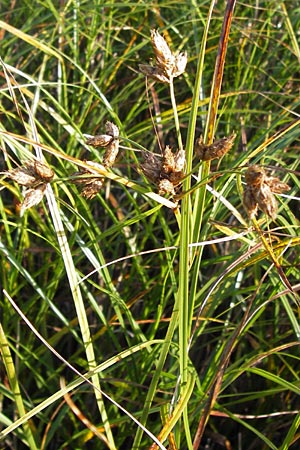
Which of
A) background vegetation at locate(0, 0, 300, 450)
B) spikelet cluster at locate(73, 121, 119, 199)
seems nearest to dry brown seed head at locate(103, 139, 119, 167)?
spikelet cluster at locate(73, 121, 119, 199)

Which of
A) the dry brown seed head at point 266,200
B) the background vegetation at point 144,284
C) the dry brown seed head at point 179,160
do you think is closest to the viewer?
the dry brown seed head at point 266,200

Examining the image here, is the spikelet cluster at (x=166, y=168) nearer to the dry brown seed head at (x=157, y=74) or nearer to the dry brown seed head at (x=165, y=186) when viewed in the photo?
the dry brown seed head at (x=165, y=186)

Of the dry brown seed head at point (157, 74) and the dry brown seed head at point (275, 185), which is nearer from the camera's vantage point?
the dry brown seed head at point (275, 185)

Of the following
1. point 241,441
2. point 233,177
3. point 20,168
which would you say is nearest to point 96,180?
point 20,168

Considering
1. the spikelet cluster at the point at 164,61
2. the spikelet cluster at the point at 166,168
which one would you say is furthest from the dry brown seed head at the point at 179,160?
the spikelet cluster at the point at 164,61

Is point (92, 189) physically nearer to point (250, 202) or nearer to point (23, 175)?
point (23, 175)

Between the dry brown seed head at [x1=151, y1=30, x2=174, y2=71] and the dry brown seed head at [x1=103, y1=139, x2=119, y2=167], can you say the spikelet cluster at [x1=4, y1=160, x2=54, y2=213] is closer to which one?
the dry brown seed head at [x1=103, y1=139, x2=119, y2=167]

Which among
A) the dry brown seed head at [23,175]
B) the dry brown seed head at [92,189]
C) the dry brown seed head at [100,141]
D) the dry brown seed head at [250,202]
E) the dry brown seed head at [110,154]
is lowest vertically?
the dry brown seed head at [250,202]

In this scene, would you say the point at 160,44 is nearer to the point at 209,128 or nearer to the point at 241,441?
the point at 209,128

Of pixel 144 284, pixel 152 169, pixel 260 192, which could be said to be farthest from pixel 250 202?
pixel 144 284
